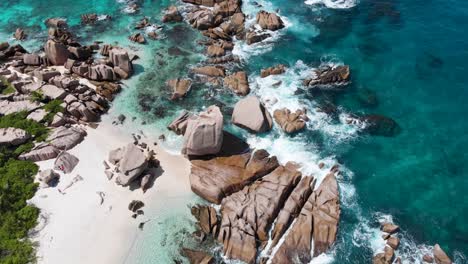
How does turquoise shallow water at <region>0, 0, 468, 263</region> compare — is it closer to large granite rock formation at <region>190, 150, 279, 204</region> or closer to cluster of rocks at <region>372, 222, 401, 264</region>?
cluster of rocks at <region>372, 222, 401, 264</region>

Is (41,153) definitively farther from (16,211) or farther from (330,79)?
(330,79)

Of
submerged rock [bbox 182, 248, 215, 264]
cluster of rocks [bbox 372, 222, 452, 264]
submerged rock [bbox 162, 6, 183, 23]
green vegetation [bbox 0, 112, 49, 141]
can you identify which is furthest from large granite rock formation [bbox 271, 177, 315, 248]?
submerged rock [bbox 162, 6, 183, 23]

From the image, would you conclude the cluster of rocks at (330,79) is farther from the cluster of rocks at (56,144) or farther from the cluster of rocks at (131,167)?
the cluster of rocks at (56,144)

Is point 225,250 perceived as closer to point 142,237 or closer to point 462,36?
point 142,237

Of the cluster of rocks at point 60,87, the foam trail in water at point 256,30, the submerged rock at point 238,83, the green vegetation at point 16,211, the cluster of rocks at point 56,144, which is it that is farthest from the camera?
the foam trail in water at point 256,30

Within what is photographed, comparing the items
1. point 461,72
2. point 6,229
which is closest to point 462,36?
point 461,72

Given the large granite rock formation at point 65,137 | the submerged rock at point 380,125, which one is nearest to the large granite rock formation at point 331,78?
the submerged rock at point 380,125
